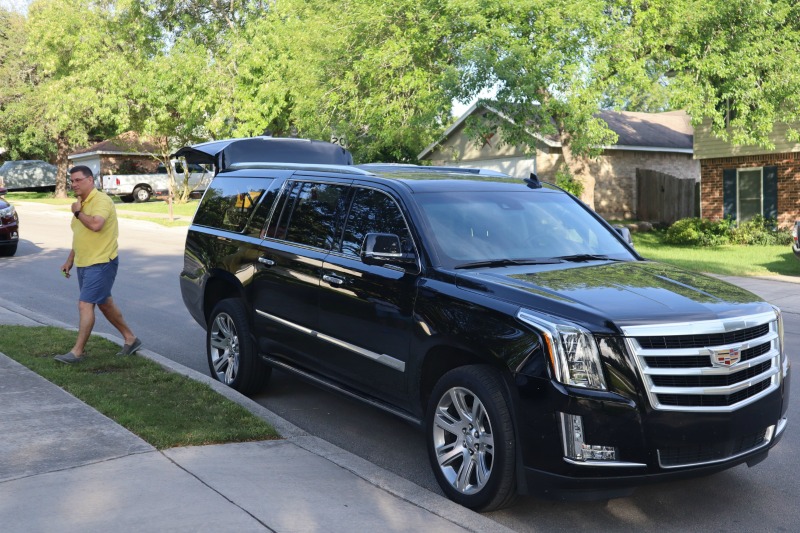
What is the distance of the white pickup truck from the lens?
43500mm

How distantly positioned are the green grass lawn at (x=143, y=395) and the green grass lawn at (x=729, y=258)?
1053 cm

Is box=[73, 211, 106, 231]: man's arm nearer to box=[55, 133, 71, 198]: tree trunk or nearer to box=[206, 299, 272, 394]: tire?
box=[206, 299, 272, 394]: tire

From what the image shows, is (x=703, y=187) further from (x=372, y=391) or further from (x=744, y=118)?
(x=372, y=391)

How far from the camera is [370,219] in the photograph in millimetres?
5820

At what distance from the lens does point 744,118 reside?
19.3m

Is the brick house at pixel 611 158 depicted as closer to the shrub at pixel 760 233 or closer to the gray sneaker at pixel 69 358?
the shrub at pixel 760 233

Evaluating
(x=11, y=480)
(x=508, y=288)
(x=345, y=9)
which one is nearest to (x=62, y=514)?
(x=11, y=480)

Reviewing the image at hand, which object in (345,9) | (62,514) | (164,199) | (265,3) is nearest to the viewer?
(62,514)

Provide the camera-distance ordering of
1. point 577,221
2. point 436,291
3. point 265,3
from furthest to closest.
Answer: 1. point 265,3
2. point 577,221
3. point 436,291

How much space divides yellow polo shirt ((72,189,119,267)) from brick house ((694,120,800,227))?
20364 mm

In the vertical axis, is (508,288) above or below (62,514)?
above

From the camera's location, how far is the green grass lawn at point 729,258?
1675 centimetres

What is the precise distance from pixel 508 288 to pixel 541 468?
0.98m

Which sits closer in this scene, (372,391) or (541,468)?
(541,468)
